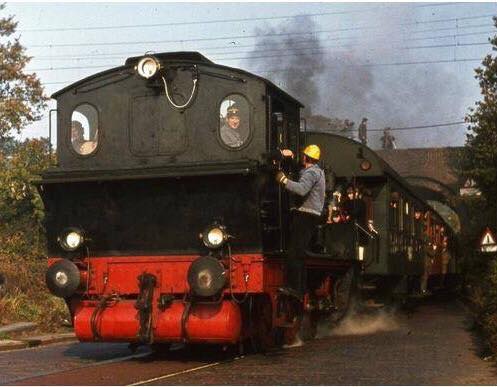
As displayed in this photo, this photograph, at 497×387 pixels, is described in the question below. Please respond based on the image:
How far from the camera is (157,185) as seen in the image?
30.5 feet

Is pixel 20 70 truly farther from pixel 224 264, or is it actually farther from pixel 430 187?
pixel 224 264

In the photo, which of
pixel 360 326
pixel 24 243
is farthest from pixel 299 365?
pixel 24 243

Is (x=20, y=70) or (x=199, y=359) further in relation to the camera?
(x=20, y=70)

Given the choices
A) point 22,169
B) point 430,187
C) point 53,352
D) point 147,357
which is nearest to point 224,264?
point 147,357

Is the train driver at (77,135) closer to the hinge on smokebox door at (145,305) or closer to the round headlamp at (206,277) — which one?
the hinge on smokebox door at (145,305)

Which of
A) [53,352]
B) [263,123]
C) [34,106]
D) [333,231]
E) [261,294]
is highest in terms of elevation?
[34,106]

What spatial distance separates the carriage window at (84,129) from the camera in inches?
390

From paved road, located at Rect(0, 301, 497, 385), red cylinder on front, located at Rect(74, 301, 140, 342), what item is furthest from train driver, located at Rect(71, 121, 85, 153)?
paved road, located at Rect(0, 301, 497, 385)

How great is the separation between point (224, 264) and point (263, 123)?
1.68 m

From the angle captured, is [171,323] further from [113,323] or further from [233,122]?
[233,122]

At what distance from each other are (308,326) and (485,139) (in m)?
14.6

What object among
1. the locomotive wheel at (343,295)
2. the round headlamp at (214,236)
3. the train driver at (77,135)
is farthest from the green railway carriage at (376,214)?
the train driver at (77,135)

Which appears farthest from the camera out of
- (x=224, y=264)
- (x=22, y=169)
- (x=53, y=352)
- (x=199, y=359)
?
(x=22, y=169)

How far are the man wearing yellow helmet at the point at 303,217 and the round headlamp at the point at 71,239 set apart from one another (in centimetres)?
251
